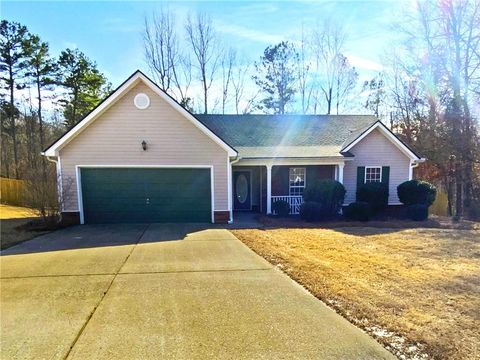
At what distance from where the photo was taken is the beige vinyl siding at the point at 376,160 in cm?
1520

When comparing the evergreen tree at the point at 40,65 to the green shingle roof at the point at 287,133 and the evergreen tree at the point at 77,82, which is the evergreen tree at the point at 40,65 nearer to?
the evergreen tree at the point at 77,82

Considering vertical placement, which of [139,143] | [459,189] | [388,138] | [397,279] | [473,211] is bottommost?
[473,211]

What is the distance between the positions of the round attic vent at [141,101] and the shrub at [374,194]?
32.4 ft

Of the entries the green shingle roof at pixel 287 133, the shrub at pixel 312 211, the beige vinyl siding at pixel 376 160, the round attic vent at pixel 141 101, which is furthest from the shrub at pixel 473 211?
the round attic vent at pixel 141 101

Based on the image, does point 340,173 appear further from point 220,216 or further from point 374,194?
point 220,216

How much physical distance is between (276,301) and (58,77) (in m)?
29.2

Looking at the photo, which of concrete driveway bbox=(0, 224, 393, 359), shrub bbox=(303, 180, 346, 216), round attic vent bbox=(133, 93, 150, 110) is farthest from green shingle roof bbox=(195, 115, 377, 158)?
concrete driveway bbox=(0, 224, 393, 359)

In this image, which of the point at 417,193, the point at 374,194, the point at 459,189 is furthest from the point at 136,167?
the point at 459,189

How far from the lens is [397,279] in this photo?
549 cm

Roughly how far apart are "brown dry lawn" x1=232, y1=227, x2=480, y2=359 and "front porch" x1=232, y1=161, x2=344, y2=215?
16.4 feet

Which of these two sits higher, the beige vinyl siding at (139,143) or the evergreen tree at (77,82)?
the evergreen tree at (77,82)

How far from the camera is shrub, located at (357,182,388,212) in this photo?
13.9 metres

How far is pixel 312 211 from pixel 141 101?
7933 mm

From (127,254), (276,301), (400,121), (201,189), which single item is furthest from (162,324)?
(400,121)
